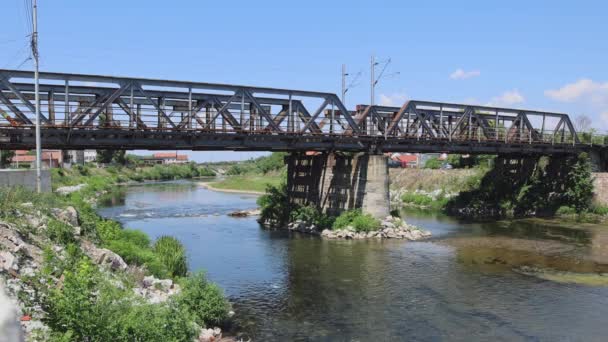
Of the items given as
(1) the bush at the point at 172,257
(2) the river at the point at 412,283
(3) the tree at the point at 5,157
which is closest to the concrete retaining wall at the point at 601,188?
(2) the river at the point at 412,283

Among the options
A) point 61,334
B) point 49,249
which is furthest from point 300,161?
point 61,334

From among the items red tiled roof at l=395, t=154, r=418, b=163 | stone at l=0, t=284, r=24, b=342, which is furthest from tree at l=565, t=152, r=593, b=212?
red tiled roof at l=395, t=154, r=418, b=163

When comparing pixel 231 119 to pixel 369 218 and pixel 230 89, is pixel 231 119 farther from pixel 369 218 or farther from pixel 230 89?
pixel 369 218

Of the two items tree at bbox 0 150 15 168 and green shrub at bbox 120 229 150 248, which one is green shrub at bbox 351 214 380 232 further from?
tree at bbox 0 150 15 168

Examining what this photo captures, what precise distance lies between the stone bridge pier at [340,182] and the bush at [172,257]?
1989cm

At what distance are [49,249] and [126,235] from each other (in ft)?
31.3

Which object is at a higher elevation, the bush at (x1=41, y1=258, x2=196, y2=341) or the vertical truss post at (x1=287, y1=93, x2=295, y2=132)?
the vertical truss post at (x1=287, y1=93, x2=295, y2=132)

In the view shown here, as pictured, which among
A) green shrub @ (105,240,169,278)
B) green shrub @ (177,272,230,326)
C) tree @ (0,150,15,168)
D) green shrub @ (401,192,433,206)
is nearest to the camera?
green shrub @ (177,272,230,326)

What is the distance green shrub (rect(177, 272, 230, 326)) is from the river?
1.06m

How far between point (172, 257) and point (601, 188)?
4874cm

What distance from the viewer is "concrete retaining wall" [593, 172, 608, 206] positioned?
53.2 metres

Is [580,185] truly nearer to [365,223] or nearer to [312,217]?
[365,223]

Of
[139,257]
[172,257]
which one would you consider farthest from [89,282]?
[172,257]

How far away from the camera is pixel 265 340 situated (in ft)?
53.8
